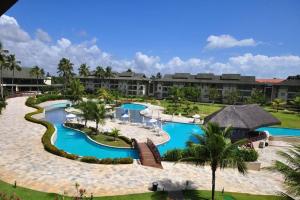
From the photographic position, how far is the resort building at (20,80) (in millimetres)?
86750

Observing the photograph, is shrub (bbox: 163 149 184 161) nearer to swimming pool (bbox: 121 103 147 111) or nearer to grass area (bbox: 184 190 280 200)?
grass area (bbox: 184 190 280 200)

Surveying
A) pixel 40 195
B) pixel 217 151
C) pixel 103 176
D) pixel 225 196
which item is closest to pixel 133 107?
pixel 103 176

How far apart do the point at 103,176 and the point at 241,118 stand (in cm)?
2200

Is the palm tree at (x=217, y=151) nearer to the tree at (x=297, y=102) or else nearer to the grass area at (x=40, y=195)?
the grass area at (x=40, y=195)

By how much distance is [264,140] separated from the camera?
117 feet

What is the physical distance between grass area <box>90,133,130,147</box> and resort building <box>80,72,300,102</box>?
7175cm

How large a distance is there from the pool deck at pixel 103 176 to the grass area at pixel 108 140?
7.91 m

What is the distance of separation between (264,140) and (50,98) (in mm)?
54156

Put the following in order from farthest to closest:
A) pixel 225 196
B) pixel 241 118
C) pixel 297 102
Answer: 1. pixel 297 102
2. pixel 241 118
3. pixel 225 196

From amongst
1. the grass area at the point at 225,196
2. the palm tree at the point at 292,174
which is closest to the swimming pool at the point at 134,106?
the grass area at the point at 225,196

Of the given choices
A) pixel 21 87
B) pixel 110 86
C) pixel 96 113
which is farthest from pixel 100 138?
pixel 110 86

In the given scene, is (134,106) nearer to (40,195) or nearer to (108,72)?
(108,72)

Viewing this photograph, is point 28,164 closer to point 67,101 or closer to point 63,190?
point 63,190

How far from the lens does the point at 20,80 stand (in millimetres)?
94375
